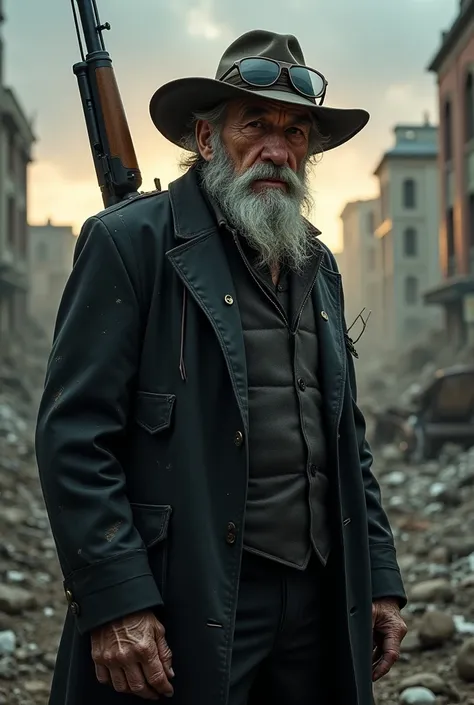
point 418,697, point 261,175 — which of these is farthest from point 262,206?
point 418,697

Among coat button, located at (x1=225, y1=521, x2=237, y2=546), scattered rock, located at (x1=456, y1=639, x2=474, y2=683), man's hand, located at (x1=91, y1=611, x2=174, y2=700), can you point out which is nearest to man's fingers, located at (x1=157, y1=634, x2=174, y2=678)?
man's hand, located at (x1=91, y1=611, x2=174, y2=700)

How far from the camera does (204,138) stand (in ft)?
8.17

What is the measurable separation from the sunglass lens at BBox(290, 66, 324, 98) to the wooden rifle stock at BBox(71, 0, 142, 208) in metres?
0.89

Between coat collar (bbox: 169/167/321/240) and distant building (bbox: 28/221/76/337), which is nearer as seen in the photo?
coat collar (bbox: 169/167/321/240)

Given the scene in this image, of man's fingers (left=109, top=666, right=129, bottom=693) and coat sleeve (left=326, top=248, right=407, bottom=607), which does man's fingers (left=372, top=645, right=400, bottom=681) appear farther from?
man's fingers (left=109, top=666, right=129, bottom=693)

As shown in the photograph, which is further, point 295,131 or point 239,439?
point 295,131

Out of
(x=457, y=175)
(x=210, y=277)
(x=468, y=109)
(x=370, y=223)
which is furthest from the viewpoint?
(x=370, y=223)

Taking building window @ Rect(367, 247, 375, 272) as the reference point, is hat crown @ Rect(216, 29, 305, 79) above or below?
below

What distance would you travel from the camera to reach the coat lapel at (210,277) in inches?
83.1

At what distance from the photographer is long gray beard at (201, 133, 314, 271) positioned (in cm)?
232

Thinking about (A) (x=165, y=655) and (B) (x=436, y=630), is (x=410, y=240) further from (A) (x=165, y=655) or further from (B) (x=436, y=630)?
(A) (x=165, y=655)

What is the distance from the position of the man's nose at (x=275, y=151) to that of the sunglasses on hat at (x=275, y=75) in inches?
5.5

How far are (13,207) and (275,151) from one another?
100ft

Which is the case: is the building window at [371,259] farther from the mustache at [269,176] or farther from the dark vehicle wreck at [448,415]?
the mustache at [269,176]
